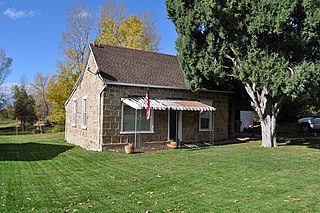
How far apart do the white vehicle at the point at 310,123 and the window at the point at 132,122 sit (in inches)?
632

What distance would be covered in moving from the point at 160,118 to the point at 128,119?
2182 mm

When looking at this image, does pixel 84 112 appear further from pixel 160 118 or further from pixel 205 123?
pixel 205 123

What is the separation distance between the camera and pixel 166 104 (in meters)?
16.3

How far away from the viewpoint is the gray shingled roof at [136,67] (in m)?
16.6

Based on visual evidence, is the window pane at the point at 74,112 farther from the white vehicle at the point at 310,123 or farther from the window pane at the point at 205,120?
the white vehicle at the point at 310,123

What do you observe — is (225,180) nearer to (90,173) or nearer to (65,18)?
(90,173)

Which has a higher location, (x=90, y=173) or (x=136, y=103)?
(x=136, y=103)

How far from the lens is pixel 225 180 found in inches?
340

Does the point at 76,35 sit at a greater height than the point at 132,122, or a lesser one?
greater

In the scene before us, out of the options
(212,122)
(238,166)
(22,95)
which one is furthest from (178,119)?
(22,95)

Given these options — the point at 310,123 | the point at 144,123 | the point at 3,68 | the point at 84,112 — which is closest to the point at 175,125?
the point at 144,123

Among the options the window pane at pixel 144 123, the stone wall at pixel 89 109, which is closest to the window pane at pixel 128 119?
the window pane at pixel 144 123

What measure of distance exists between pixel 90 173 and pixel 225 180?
4.84 meters

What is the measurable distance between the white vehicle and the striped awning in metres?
13.1
